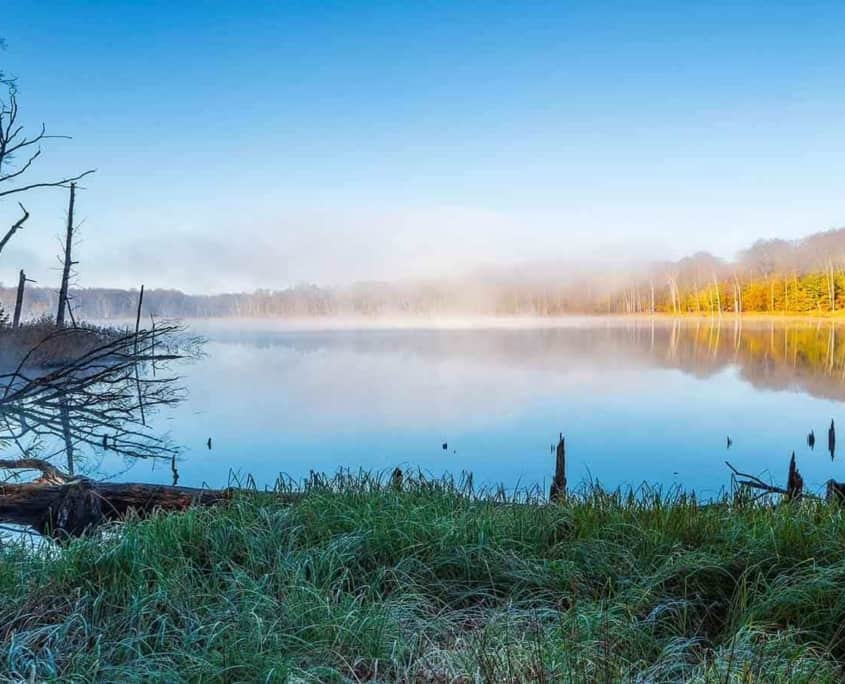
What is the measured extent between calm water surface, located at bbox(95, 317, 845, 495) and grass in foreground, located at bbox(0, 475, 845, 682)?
2.49 metres

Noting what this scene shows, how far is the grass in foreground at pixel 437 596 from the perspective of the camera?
279 cm

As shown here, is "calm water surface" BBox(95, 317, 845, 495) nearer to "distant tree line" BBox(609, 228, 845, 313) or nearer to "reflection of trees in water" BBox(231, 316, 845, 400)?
"reflection of trees in water" BBox(231, 316, 845, 400)

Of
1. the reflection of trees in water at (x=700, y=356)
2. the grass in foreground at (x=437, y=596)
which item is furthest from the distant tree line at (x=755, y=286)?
the grass in foreground at (x=437, y=596)

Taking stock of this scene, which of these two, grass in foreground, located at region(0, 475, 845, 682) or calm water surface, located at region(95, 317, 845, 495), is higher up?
grass in foreground, located at region(0, 475, 845, 682)

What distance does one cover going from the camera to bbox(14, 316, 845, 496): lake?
1308cm

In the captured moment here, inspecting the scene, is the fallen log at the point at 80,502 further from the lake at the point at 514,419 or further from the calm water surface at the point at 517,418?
the calm water surface at the point at 517,418

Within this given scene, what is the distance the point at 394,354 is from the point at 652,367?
1824cm

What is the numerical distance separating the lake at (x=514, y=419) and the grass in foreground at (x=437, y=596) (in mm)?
4011

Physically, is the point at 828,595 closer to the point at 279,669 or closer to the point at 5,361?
the point at 279,669

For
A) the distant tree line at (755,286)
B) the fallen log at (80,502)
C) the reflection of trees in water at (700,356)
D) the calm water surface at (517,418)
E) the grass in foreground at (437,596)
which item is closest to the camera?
the grass in foreground at (437,596)

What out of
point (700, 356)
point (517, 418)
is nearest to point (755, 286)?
point (700, 356)

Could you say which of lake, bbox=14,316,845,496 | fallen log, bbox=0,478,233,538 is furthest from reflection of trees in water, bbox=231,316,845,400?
fallen log, bbox=0,478,233,538

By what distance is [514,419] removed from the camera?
1859 cm

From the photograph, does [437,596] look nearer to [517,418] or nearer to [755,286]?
[517,418]
